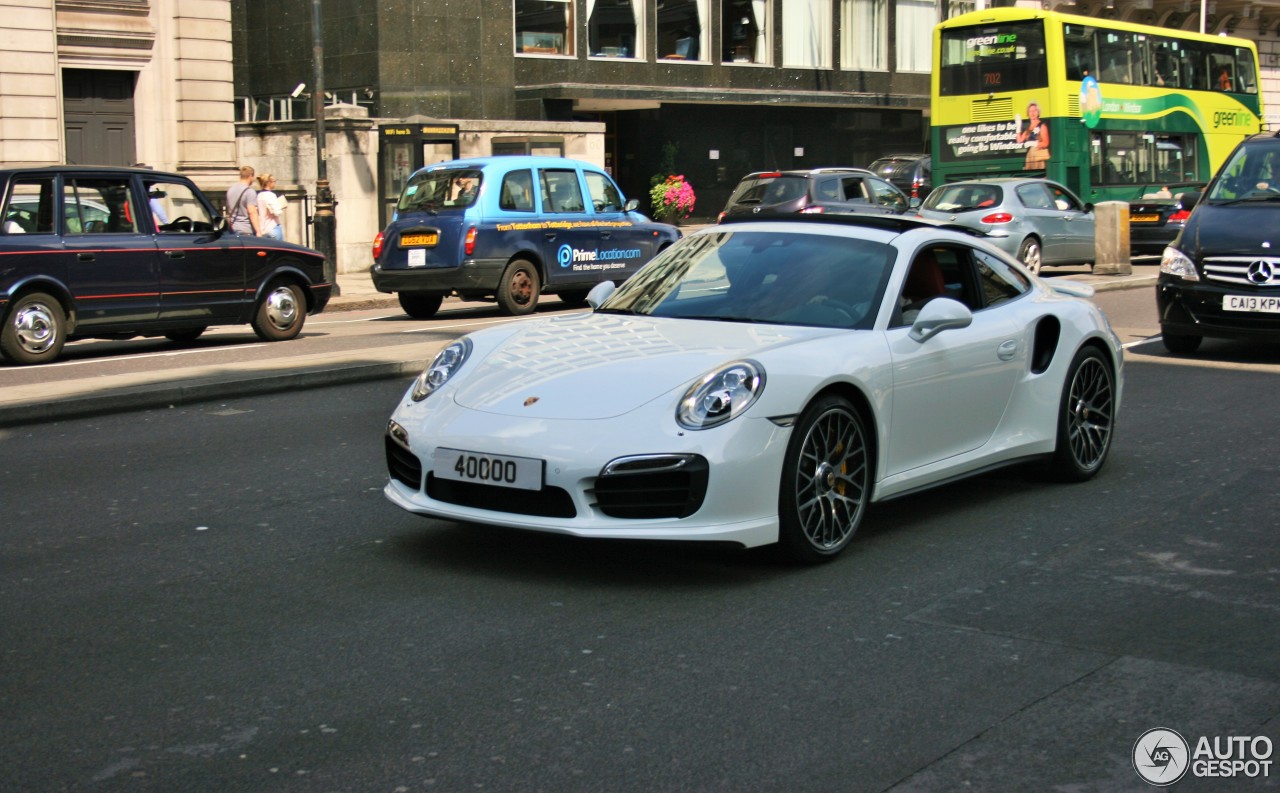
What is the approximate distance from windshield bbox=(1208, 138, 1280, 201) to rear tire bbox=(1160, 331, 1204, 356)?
4.29ft

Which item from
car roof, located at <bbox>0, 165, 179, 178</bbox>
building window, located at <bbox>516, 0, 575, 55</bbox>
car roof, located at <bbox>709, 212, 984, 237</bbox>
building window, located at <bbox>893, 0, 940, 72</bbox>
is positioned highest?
building window, located at <bbox>893, 0, 940, 72</bbox>

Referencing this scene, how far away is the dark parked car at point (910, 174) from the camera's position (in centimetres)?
3775

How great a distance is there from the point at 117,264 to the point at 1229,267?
987 centimetres

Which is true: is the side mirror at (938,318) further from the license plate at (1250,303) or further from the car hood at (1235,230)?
the car hood at (1235,230)

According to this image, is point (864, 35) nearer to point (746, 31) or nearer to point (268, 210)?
point (746, 31)

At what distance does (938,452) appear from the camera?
688cm

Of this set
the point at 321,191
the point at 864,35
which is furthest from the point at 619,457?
the point at 864,35

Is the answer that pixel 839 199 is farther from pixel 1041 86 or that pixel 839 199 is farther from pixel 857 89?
pixel 857 89

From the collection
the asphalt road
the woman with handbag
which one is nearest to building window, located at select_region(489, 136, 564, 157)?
the woman with handbag

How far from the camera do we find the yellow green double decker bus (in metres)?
27.6

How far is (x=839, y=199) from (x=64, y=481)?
1747 cm

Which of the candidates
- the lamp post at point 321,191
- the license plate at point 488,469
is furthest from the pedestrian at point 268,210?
the license plate at point 488,469

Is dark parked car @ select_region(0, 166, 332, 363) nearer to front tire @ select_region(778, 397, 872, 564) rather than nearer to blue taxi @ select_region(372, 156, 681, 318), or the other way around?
blue taxi @ select_region(372, 156, 681, 318)

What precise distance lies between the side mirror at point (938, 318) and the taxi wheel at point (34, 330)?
9830mm
